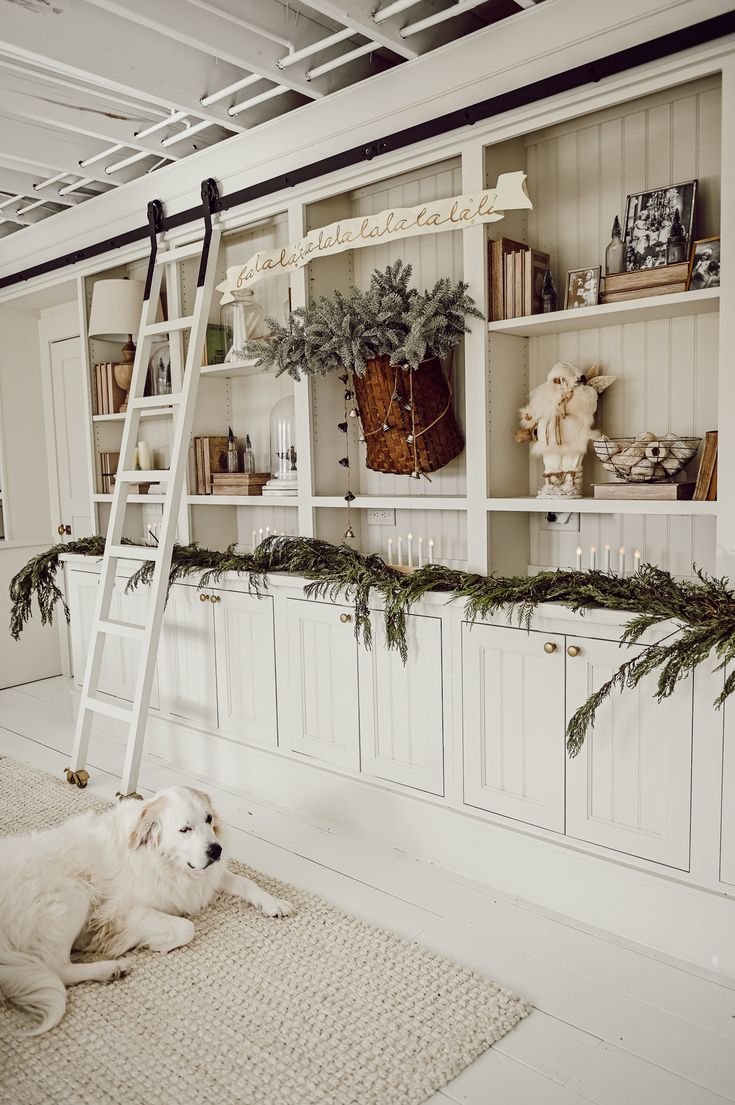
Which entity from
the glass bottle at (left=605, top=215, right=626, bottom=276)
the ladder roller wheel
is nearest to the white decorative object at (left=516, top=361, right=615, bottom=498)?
the glass bottle at (left=605, top=215, right=626, bottom=276)

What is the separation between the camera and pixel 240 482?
11.8 feet

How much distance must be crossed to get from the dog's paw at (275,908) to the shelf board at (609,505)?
1.40m

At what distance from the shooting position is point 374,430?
117 inches

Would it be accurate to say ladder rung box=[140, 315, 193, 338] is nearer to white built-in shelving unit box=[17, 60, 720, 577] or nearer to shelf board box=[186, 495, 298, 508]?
white built-in shelving unit box=[17, 60, 720, 577]

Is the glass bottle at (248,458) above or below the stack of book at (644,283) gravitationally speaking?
below

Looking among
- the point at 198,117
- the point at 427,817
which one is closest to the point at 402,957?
the point at 427,817

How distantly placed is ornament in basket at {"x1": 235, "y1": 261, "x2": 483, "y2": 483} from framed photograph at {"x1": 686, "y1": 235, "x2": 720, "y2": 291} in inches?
26.1

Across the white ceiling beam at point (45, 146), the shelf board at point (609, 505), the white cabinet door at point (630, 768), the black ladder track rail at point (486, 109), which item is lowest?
the white cabinet door at point (630, 768)

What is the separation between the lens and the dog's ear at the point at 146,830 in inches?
90.8

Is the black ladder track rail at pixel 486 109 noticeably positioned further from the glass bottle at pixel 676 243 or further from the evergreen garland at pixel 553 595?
the evergreen garland at pixel 553 595

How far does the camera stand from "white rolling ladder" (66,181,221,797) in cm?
322

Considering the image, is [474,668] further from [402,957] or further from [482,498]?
[402,957]

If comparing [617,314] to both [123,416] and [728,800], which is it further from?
[123,416]

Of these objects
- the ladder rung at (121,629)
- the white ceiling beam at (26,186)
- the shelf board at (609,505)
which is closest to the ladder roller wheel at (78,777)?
the ladder rung at (121,629)
